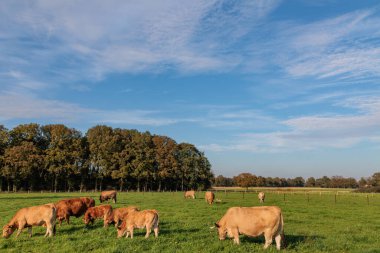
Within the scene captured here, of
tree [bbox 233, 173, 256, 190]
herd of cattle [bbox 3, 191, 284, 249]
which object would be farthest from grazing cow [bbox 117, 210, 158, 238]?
tree [bbox 233, 173, 256, 190]

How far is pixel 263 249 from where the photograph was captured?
12680 millimetres

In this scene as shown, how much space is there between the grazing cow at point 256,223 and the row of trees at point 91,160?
2895 inches

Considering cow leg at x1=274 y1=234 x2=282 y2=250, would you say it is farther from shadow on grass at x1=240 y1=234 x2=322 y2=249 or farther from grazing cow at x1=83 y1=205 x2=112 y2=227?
grazing cow at x1=83 y1=205 x2=112 y2=227

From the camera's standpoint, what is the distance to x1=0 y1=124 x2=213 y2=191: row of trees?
8062 cm

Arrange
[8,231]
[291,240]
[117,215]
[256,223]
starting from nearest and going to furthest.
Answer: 1. [256,223]
2. [291,240]
3. [8,231]
4. [117,215]

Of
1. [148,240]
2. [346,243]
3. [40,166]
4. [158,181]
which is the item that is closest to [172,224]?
[148,240]

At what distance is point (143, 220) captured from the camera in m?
15.2

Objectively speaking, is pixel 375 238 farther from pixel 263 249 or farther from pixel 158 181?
pixel 158 181

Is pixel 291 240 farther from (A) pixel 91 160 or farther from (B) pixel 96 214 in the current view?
(A) pixel 91 160

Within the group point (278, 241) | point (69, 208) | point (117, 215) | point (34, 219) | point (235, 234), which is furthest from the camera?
point (69, 208)

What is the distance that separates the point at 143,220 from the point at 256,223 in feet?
16.2

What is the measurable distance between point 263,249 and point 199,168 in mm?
91805

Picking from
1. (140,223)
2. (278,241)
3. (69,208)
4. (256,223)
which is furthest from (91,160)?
(278,241)

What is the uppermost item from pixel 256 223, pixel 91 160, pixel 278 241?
pixel 91 160
